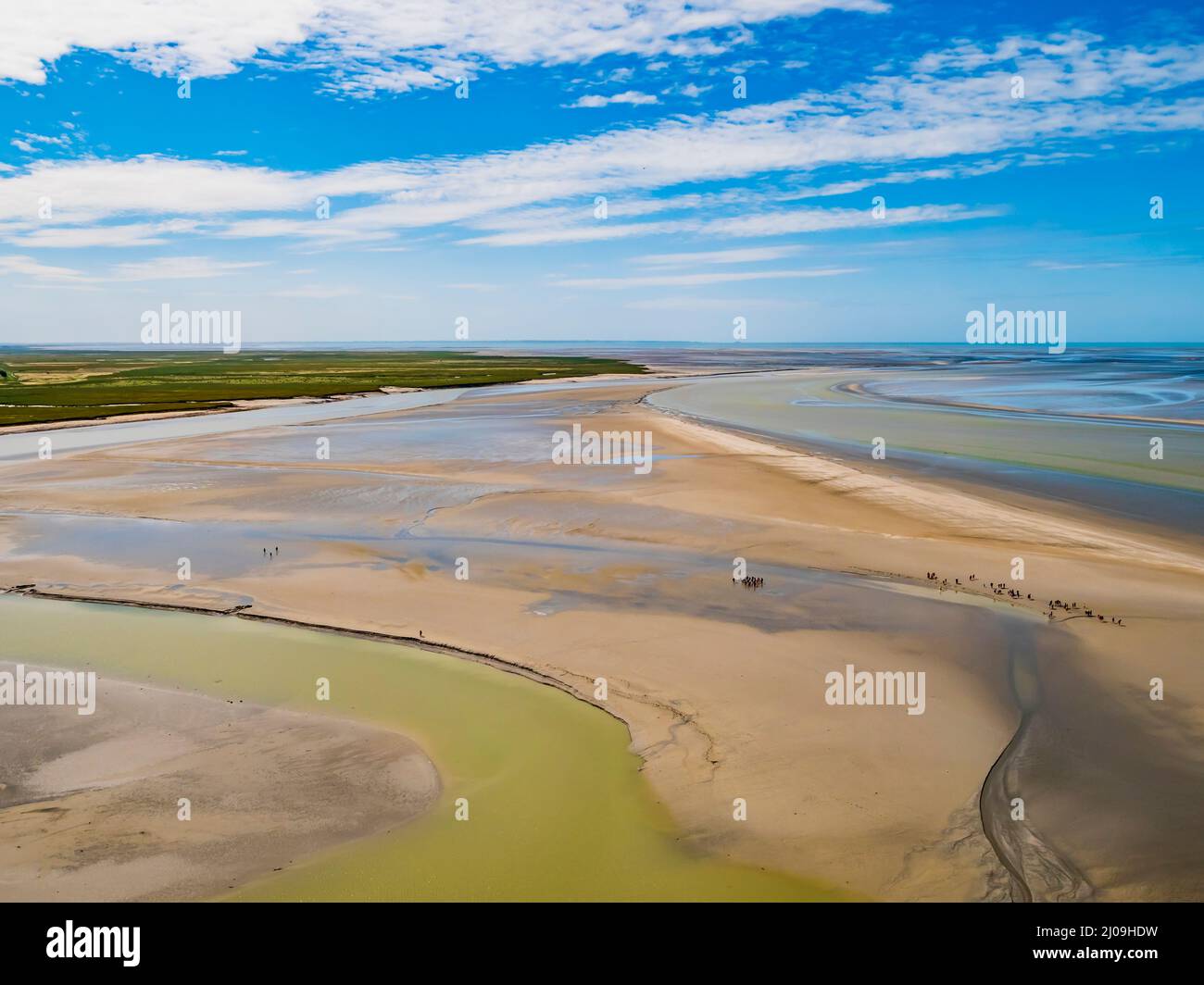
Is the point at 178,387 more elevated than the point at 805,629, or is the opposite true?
the point at 178,387

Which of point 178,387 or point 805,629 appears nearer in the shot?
point 805,629

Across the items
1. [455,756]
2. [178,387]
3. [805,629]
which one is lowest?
[455,756]

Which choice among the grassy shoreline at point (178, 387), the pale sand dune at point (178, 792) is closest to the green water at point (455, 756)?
the pale sand dune at point (178, 792)

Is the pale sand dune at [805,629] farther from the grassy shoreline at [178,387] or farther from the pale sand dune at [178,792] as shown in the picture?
the grassy shoreline at [178,387]

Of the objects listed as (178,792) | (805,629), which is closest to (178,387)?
(805,629)

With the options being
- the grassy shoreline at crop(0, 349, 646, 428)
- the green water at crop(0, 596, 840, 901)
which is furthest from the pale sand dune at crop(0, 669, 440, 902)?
the grassy shoreline at crop(0, 349, 646, 428)

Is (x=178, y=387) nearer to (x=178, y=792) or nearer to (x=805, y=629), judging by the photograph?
(x=805, y=629)
